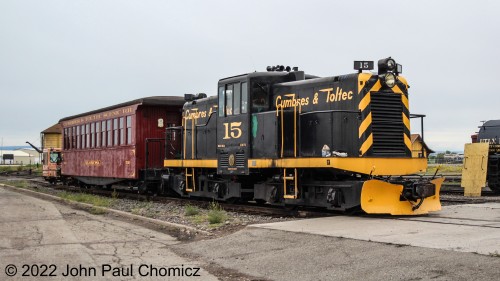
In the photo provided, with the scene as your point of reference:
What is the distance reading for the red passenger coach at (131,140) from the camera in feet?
64.5

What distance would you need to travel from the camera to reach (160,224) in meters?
12.2

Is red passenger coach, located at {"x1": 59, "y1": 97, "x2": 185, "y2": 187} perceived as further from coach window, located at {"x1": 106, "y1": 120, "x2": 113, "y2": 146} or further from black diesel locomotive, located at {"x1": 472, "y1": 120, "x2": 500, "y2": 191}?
black diesel locomotive, located at {"x1": 472, "y1": 120, "x2": 500, "y2": 191}

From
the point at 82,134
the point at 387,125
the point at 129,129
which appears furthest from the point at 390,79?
the point at 82,134

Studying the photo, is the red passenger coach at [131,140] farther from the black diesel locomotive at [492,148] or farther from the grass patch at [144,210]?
the black diesel locomotive at [492,148]

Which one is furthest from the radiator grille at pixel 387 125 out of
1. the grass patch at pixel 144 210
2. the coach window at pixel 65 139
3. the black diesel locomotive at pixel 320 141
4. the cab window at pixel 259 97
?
the coach window at pixel 65 139

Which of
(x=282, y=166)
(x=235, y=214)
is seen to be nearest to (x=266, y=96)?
(x=282, y=166)

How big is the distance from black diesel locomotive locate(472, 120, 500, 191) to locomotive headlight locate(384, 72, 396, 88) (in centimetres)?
953

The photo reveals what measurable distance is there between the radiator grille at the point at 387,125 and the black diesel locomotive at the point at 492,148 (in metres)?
9.00

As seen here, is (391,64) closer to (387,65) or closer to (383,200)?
(387,65)

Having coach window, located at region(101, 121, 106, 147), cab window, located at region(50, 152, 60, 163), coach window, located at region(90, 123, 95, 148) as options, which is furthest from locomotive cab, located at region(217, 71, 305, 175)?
cab window, located at region(50, 152, 60, 163)

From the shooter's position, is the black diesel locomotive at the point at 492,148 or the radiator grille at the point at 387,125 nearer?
the radiator grille at the point at 387,125

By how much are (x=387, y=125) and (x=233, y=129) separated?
4296 mm

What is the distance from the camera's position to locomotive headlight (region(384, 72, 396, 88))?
11.6 meters

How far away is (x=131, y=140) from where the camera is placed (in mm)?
20094
